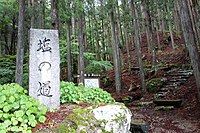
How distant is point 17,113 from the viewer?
279 centimetres

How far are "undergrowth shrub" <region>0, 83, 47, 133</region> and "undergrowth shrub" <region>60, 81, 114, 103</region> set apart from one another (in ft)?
4.33

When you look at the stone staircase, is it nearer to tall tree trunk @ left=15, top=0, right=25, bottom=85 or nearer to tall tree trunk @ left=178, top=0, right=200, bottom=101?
tall tree trunk @ left=178, top=0, right=200, bottom=101

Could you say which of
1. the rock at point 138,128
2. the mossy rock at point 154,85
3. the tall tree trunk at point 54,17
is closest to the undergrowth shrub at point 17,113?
the rock at point 138,128

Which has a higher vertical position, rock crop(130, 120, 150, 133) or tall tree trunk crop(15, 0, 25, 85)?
tall tree trunk crop(15, 0, 25, 85)

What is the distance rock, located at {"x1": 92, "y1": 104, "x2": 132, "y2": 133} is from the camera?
133 inches

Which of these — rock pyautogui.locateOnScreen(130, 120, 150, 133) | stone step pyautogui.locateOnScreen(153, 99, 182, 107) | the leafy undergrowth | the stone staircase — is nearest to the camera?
the leafy undergrowth

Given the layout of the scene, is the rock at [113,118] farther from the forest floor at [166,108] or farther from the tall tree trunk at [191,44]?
the tall tree trunk at [191,44]

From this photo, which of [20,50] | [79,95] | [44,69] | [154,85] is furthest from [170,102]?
[20,50]

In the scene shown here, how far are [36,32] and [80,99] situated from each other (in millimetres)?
1854

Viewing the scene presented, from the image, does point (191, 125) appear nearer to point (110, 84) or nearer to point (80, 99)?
point (80, 99)

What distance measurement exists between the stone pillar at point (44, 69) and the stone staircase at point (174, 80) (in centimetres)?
765

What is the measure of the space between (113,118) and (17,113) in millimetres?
1664

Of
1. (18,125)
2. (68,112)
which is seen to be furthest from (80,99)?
(18,125)

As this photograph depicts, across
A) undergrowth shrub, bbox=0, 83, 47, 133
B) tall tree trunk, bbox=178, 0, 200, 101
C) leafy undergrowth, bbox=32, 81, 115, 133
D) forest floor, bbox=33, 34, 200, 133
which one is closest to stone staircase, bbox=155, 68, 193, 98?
forest floor, bbox=33, 34, 200, 133
